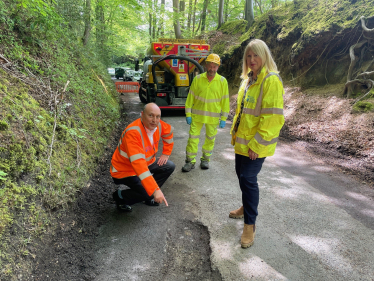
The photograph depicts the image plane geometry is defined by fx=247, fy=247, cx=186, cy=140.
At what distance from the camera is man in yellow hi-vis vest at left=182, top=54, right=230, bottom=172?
445 cm

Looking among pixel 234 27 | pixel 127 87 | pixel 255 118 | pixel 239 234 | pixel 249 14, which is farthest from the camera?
pixel 234 27

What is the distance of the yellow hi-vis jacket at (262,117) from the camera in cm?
229

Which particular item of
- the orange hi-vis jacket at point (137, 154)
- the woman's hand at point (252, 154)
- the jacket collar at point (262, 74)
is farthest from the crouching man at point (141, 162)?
the jacket collar at point (262, 74)

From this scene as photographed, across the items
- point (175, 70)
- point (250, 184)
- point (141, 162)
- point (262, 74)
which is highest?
point (175, 70)

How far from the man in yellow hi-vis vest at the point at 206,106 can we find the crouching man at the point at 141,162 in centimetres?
124

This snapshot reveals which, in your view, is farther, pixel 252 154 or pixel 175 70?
pixel 175 70

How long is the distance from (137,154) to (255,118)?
1.28 metres

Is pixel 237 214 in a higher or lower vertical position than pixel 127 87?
lower

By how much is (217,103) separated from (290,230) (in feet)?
8.12

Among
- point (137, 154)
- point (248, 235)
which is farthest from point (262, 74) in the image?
point (248, 235)

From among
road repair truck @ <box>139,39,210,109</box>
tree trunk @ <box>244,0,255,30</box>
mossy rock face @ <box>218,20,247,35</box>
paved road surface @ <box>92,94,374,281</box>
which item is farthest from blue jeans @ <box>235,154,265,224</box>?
mossy rock face @ <box>218,20,247,35</box>

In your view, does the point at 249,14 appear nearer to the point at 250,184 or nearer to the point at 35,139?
the point at 250,184

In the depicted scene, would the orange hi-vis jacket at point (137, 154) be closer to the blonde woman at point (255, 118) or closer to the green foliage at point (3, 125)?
the blonde woman at point (255, 118)

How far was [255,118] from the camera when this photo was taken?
8.16ft
